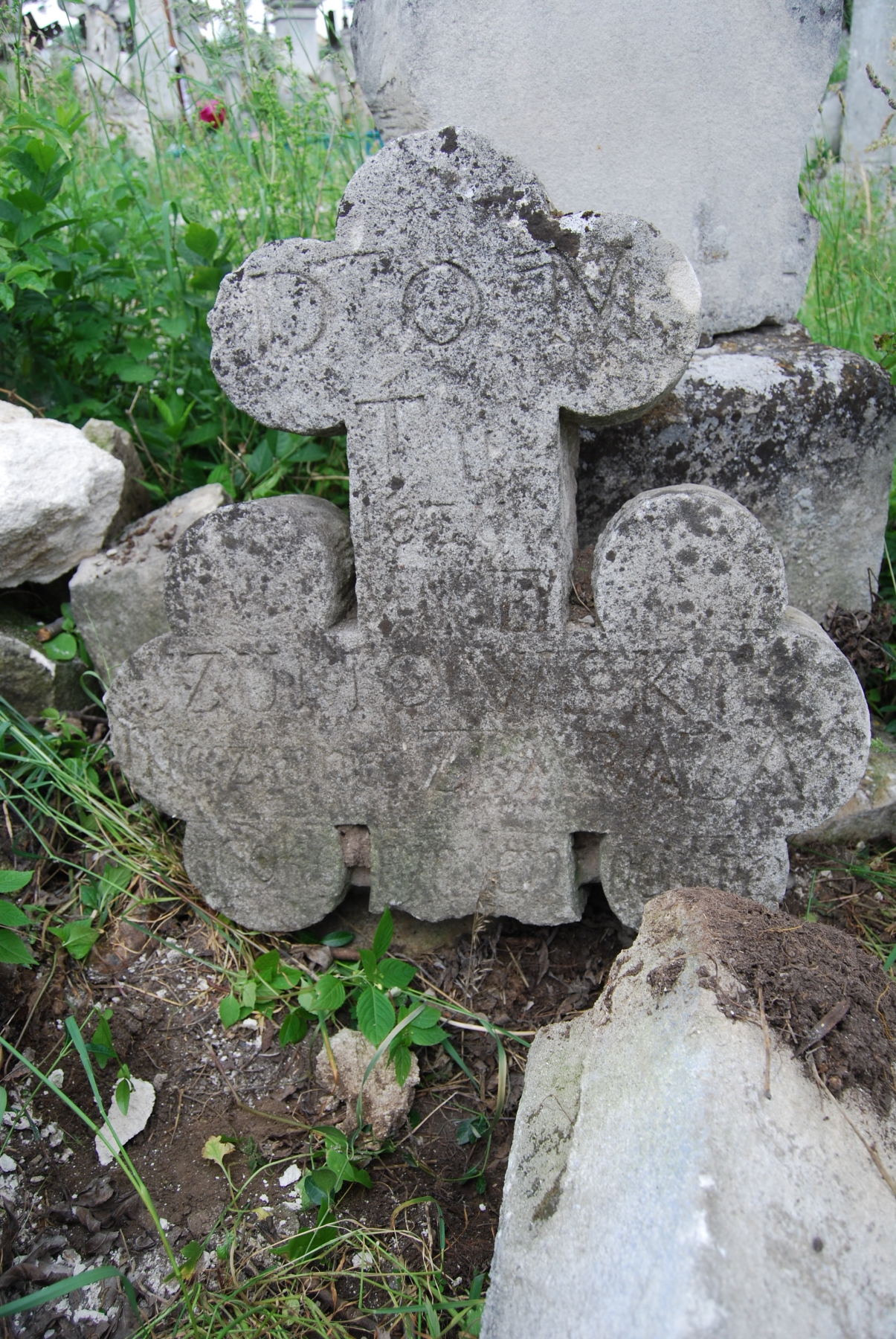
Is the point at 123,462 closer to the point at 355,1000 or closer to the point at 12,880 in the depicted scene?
the point at 12,880

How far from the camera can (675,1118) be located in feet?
3.68

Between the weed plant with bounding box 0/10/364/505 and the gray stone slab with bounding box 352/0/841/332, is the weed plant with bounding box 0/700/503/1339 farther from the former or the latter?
the gray stone slab with bounding box 352/0/841/332

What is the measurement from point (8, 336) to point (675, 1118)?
2.48 metres

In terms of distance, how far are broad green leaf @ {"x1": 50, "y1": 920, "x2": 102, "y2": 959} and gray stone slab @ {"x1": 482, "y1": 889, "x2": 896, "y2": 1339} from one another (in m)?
1.09

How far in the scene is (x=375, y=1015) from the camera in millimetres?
1757

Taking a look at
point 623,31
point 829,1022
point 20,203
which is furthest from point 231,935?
point 623,31

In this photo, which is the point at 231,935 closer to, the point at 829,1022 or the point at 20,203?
the point at 829,1022

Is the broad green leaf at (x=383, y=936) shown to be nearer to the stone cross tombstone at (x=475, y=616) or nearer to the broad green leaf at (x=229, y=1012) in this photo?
the stone cross tombstone at (x=475, y=616)

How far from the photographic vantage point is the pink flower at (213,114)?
3.15 meters

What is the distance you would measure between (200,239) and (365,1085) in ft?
6.83

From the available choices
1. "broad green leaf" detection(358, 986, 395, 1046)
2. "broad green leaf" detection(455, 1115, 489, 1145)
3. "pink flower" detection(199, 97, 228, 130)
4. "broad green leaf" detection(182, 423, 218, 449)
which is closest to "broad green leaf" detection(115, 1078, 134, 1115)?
"broad green leaf" detection(358, 986, 395, 1046)

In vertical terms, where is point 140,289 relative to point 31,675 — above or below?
above

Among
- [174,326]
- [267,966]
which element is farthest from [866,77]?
[267,966]

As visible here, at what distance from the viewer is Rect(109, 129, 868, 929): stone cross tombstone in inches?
63.8
